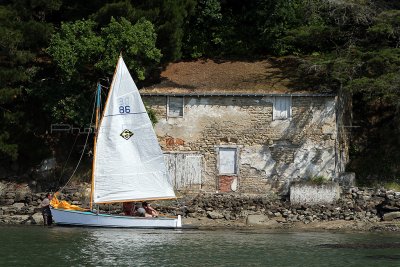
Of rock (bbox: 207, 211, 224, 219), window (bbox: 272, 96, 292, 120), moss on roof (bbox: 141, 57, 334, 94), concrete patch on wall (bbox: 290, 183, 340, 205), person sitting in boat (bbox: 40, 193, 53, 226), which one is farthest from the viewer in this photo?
moss on roof (bbox: 141, 57, 334, 94)

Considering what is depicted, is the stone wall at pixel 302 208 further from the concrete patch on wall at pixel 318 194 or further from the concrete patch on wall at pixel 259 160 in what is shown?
the concrete patch on wall at pixel 259 160

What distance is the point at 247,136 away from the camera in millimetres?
45625

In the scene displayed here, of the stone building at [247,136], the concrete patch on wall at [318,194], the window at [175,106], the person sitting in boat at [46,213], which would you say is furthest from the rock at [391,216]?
the person sitting in boat at [46,213]

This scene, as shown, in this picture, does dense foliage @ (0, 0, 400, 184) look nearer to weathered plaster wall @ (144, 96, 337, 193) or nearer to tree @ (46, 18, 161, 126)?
tree @ (46, 18, 161, 126)

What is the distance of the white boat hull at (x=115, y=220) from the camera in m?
39.1

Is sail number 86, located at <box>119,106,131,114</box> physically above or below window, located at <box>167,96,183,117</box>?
below

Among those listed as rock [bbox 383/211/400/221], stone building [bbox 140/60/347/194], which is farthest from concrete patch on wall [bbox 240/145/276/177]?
rock [bbox 383/211/400/221]

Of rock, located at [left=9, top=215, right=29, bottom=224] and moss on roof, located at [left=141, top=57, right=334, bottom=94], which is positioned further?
moss on roof, located at [left=141, top=57, right=334, bottom=94]

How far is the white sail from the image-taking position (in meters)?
40.1

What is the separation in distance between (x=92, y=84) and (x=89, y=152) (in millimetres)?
3614

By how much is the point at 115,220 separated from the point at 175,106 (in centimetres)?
895

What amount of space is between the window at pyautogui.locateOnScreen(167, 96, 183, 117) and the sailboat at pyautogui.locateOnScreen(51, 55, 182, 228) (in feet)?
19.1

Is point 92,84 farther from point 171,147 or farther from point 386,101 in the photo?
point 386,101

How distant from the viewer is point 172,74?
159ft
